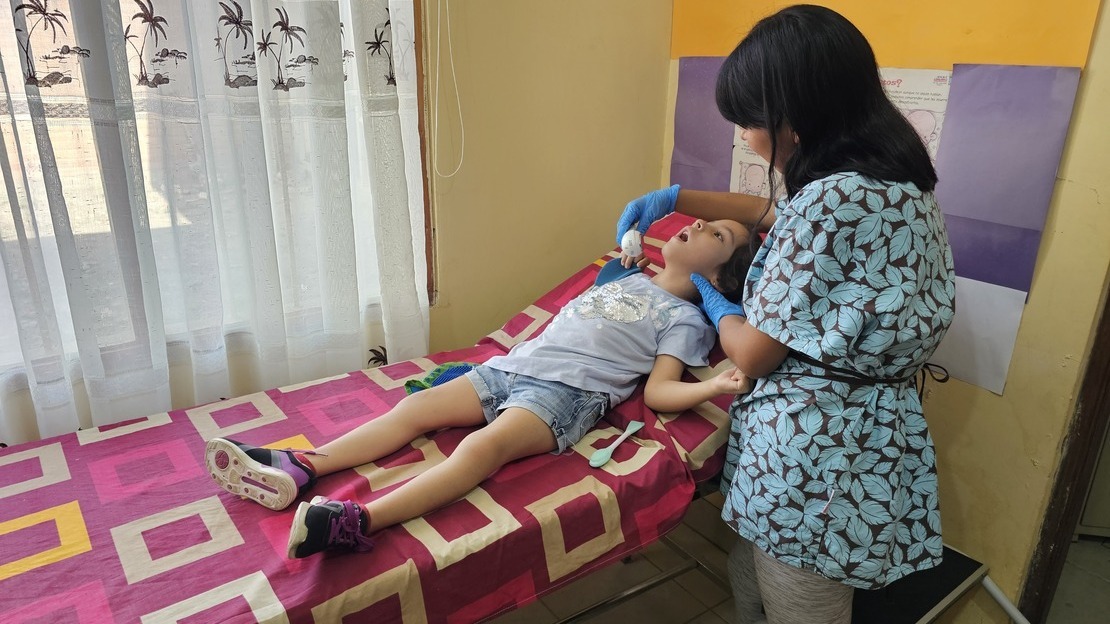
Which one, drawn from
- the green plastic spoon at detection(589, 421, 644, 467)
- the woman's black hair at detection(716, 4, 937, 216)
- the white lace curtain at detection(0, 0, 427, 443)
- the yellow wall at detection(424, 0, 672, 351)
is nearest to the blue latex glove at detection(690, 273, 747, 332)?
the green plastic spoon at detection(589, 421, 644, 467)

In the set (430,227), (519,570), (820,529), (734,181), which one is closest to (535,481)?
(519,570)

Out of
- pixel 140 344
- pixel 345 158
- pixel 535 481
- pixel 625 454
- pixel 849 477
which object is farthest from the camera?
pixel 345 158

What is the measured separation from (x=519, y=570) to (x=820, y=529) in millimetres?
575

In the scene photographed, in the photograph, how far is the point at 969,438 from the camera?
1.83 m

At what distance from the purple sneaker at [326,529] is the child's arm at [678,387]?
737mm

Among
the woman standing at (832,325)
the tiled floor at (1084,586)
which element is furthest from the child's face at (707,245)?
the tiled floor at (1084,586)

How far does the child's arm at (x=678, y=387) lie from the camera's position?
57.7 inches

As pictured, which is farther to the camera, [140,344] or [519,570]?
[140,344]

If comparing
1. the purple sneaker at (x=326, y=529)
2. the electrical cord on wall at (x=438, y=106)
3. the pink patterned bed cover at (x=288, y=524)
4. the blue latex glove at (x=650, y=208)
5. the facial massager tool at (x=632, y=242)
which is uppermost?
the electrical cord on wall at (x=438, y=106)

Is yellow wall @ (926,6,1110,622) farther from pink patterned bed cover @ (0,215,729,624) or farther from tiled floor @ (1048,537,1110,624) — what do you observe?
pink patterned bed cover @ (0,215,729,624)

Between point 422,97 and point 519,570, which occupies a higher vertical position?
point 422,97

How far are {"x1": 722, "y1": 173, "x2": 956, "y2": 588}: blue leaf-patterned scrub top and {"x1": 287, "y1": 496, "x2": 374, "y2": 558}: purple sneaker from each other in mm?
754

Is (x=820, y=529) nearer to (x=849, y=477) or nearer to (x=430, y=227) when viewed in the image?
(x=849, y=477)

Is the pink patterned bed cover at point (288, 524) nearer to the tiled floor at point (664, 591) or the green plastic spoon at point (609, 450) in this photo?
the green plastic spoon at point (609, 450)
